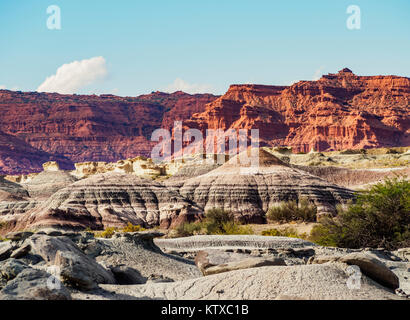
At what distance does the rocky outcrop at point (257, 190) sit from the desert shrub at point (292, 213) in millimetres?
1098

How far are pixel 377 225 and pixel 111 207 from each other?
24.0 metres

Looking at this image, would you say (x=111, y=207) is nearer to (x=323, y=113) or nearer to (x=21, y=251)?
(x=21, y=251)

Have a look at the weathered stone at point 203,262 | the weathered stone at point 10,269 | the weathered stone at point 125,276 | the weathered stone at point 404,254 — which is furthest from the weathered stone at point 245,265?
the weathered stone at point 404,254

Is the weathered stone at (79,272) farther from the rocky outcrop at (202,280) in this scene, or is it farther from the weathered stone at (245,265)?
the weathered stone at (245,265)

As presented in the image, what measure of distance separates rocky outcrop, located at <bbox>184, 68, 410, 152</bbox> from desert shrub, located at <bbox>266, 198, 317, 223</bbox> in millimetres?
114163

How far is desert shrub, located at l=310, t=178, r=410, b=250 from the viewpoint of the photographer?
70.7ft

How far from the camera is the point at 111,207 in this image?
139ft

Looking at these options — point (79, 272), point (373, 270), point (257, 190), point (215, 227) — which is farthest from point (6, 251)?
point (257, 190)

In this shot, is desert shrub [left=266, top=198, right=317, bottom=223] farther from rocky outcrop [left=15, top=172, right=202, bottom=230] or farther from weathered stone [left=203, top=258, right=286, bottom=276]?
weathered stone [left=203, top=258, right=286, bottom=276]

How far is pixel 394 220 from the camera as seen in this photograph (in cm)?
2202

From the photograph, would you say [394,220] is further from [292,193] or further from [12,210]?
[12,210]

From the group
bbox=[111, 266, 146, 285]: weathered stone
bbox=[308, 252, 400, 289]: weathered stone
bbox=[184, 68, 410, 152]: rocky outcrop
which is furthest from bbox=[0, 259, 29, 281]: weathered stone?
bbox=[184, 68, 410, 152]: rocky outcrop

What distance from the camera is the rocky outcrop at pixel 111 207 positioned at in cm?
4044
